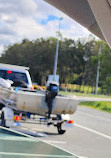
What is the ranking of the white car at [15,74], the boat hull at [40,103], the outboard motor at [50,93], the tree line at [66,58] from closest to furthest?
the boat hull at [40,103], the outboard motor at [50,93], the white car at [15,74], the tree line at [66,58]

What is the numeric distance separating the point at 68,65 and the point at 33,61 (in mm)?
7833

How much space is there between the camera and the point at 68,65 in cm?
8056

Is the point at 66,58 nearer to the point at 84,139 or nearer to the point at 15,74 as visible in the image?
the point at 15,74

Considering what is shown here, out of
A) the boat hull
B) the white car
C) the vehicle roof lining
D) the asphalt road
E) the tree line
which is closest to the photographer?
the vehicle roof lining

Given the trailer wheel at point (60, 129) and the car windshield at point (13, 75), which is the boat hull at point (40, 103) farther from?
the car windshield at point (13, 75)

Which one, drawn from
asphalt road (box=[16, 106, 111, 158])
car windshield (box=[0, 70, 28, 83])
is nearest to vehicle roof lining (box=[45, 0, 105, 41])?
asphalt road (box=[16, 106, 111, 158])

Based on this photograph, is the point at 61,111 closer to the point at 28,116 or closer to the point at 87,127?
the point at 28,116

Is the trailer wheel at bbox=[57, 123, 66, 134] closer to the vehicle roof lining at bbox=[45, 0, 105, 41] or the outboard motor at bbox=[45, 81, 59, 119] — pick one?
the outboard motor at bbox=[45, 81, 59, 119]

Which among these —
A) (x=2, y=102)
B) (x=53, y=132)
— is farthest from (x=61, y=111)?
(x=2, y=102)

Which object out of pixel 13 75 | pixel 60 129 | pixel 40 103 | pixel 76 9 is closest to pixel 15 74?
pixel 13 75

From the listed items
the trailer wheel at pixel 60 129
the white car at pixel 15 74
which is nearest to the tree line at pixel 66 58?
the white car at pixel 15 74

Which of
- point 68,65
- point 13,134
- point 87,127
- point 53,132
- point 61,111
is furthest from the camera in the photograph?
point 68,65

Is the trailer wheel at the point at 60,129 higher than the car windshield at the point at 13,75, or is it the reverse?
the car windshield at the point at 13,75

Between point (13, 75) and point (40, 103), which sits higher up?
point (13, 75)
